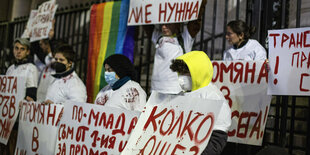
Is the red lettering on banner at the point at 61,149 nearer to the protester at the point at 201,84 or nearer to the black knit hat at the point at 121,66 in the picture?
the black knit hat at the point at 121,66

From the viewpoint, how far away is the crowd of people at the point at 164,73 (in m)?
2.79

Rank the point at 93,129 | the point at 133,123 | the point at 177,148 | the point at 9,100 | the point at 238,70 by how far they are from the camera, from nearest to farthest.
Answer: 1. the point at 177,148
2. the point at 133,123
3. the point at 93,129
4. the point at 238,70
5. the point at 9,100

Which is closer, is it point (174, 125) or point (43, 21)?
point (174, 125)

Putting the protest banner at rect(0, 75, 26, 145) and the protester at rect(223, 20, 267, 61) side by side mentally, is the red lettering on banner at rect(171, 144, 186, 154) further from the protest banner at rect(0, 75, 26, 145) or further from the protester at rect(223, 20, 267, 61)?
the protest banner at rect(0, 75, 26, 145)

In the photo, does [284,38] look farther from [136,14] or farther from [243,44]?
[136,14]

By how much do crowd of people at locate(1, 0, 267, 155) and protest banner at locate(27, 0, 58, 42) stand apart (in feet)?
2.10

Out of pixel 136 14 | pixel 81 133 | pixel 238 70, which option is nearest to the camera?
pixel 81 133

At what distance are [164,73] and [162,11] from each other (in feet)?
2.37

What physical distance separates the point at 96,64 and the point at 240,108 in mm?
2596

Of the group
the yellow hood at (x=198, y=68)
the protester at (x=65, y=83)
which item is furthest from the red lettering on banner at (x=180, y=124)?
the protester at (x=65, y=83)

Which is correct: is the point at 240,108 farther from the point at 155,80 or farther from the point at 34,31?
the point at 34,31

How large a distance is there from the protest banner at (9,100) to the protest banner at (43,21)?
1.06m

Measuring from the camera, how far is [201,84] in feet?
9.18

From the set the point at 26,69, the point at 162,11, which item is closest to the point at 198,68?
the point at 162,11
